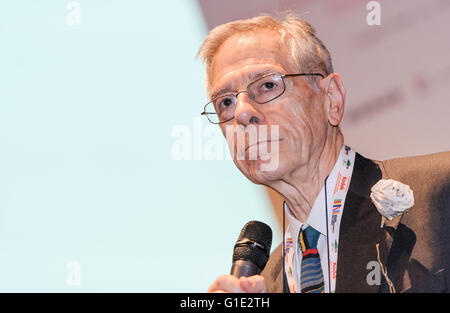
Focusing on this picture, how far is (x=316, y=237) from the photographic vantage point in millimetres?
1854

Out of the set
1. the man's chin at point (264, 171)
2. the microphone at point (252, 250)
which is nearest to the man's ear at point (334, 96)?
the man's chin at point (264, 171)

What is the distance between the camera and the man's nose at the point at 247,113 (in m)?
1.81

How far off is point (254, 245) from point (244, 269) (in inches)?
4.1

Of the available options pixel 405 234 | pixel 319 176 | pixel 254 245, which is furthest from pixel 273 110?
pixel 405 234

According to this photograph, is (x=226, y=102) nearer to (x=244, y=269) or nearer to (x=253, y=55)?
(x=253, y=55)

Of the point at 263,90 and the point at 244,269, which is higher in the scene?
the point at 263,90

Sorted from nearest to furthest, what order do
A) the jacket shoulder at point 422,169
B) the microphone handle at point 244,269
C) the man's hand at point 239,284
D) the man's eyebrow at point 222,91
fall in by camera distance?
the man's hand at point 239,284
the microphone handle at point 244,269
the jacket shoulder at point 422,169
the man's eyebrow at point 222,91

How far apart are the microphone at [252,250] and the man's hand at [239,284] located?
4.0 inches

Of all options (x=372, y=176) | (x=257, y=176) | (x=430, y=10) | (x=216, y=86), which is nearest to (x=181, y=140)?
(x=216, y=86)

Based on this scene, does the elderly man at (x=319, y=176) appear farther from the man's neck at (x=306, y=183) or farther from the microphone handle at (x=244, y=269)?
the microphone handle at (x=244, y=269)

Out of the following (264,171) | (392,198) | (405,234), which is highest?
(264,171)

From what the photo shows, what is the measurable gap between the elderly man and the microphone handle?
0.28 metres

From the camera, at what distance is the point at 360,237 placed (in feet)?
5.48
